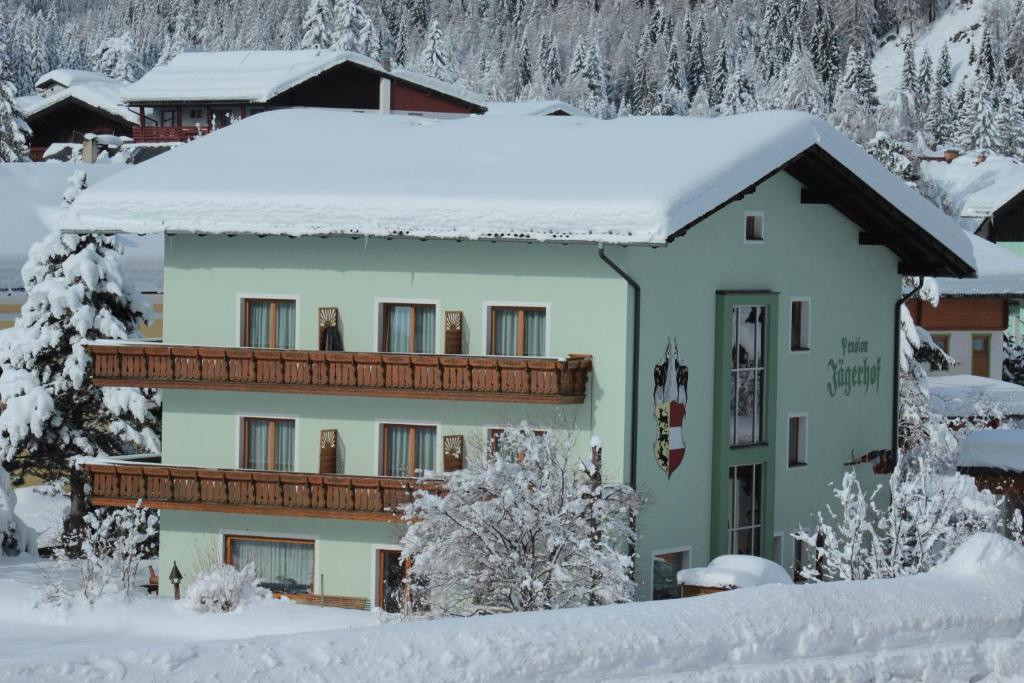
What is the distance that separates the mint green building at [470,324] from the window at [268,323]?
0.04 m

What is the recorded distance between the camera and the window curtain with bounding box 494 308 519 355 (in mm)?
30188

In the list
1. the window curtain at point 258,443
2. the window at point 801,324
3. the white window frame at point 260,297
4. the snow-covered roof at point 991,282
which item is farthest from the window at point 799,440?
the snow-covered roof at point 991,282

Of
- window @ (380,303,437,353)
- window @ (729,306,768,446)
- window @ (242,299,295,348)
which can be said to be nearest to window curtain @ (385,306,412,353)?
window @ (380,303,437,353)

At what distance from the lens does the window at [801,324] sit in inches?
1329

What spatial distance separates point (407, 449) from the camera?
3083 cm

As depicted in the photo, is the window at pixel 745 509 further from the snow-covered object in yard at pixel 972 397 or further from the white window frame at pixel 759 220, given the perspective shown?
the snow-covered object in yard at pixel 972 397

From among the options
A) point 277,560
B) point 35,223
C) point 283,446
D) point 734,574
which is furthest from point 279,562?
point 35,223

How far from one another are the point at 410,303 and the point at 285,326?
7.48 feet

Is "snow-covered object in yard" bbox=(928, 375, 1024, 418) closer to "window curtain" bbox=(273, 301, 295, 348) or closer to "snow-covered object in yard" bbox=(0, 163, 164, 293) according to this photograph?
"snow-covered object in yard" bbox=(0, 163, 164, 293)

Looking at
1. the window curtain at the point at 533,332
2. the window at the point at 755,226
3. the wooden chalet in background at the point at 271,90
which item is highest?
the wooden chalet in background at the point at 271,90

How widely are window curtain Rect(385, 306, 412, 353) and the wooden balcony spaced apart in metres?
2.35

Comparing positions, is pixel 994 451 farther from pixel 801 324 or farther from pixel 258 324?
pixel 258 324

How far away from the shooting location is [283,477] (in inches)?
1192

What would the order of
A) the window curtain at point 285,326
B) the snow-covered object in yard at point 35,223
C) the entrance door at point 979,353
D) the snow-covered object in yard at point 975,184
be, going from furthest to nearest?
the snow-covered object in yard at point 975,184 → the entrance door at point 979,353 → the snow-covered object in yard at point 35,223 → the window curtain at point 285,326
